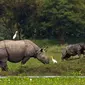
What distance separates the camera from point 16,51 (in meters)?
22.0

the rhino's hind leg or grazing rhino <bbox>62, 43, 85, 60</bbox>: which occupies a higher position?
the rhino's hind leg

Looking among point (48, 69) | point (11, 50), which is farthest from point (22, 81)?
point (11, 50)

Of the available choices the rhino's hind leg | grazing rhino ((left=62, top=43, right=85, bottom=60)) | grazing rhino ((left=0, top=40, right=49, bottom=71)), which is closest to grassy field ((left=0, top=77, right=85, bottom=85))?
the rhino's hind leg

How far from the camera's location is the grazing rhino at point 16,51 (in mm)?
21203

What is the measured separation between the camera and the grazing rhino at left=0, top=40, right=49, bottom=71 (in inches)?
835

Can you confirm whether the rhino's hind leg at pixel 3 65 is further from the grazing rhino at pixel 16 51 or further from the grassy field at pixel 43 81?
the grassy field at pixel 43 81

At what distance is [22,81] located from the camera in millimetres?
14383

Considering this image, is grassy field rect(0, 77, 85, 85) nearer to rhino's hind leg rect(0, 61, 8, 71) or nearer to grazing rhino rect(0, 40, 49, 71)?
rhino's hind leg rect(0, 61, 8, 71)

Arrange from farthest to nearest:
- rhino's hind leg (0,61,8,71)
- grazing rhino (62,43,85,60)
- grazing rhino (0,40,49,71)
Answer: grazing rhino (62,43,85,60) → grazing rhino (0,40,49,71) → rhino's hind leg (0,61,8,71)

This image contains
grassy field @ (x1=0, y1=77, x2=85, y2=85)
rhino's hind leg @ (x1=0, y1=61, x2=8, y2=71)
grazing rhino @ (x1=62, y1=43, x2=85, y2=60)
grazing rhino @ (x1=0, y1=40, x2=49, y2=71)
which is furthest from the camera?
grazing rhino @ (x1=62, y1=43, x2=85, y2=60)

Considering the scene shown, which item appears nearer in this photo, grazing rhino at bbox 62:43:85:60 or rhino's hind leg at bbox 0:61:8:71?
rhino's hind leg at bbox 0:61:8:71

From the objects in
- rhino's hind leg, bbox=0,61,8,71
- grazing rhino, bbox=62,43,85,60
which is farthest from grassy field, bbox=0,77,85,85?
grazing rhino, bbox=62,43,85,60

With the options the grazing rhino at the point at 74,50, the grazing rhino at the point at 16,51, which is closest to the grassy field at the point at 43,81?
the grazing rhino at the point at 16,51

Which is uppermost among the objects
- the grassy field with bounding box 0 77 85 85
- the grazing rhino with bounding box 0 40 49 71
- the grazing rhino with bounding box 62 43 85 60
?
the grassy field with bounding box 0 77 85 85
